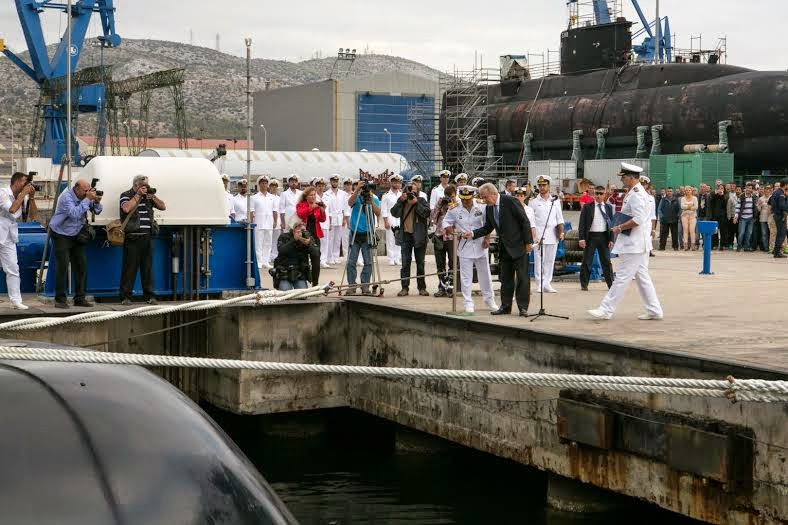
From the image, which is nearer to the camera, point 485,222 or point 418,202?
point 485,222

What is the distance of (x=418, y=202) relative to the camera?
16.2 meters

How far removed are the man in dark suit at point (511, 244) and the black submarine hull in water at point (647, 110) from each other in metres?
27.6

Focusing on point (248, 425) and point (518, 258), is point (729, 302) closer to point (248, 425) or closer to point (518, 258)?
point (518, 258)

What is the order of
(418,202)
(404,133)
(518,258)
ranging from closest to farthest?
(518,258) < (418,202) < (404,133)

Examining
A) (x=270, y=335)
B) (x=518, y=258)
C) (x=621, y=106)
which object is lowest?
(x=270, y=335)

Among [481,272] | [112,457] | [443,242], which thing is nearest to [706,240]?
[443,242]

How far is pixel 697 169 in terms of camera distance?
35.6 meters

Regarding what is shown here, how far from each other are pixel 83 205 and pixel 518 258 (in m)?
5.59

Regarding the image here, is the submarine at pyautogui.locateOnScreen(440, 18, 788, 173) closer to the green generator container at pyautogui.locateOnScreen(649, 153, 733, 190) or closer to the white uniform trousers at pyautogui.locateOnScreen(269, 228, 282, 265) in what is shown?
the green generator container at pyautogui.locateOnScreen(649, 153, 733, 190)

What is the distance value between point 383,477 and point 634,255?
3.86 meters

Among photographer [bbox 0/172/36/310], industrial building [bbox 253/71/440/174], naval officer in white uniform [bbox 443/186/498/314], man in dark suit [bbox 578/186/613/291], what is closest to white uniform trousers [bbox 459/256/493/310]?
naval officer in white uniform [bbox 443/186/498/314]

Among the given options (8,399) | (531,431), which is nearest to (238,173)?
(531,431)

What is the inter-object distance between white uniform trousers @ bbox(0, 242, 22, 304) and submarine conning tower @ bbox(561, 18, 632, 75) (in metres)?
39.9

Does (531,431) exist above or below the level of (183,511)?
below
